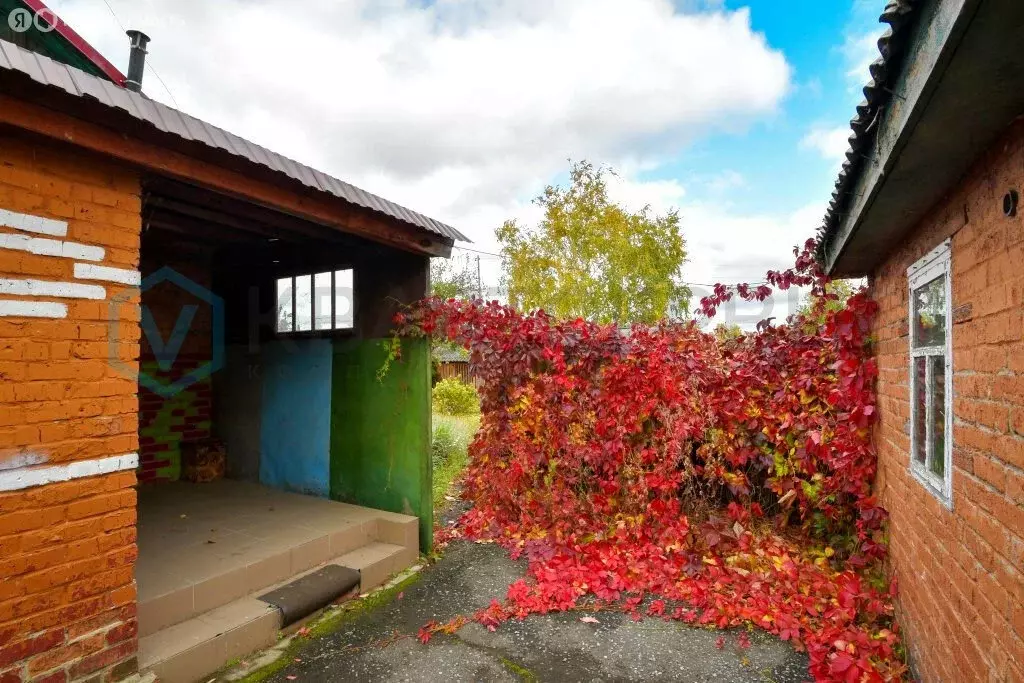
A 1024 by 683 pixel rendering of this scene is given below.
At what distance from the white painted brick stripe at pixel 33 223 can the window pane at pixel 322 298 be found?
3.05 meters

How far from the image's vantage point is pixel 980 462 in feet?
6.93

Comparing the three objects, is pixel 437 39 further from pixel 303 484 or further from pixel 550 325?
pixel 303 484

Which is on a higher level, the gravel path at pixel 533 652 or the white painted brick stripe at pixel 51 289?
the white painted brick stripe at pixel 51 289

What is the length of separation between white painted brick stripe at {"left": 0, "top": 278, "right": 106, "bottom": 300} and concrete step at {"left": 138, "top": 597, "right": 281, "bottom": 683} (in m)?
1.98

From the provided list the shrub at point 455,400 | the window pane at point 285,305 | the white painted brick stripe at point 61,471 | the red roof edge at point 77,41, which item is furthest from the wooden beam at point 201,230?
the shrub at point 455,400

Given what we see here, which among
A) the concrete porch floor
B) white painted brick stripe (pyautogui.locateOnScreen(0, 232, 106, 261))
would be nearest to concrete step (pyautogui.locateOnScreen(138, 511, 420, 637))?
the concrete porch floor

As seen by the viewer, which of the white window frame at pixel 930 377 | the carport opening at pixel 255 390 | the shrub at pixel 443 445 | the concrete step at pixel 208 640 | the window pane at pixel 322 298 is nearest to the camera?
the white window frame at pixel 930 377

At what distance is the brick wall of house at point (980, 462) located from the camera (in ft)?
5.97

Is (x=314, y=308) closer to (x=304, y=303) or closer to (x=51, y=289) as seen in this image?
(x=304, y=303)

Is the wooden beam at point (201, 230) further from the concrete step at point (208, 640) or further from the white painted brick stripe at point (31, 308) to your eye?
the concrete step at point (208, 640)

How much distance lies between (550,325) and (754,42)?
220 inches

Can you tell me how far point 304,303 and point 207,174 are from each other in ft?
9.21

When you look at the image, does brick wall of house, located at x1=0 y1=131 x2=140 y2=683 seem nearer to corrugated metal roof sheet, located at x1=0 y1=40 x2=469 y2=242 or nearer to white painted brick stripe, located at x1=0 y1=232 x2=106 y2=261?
white painted brick stripe, located at x1=0 y1=232 x2=106 y2=261

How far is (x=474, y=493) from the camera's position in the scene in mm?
6273
